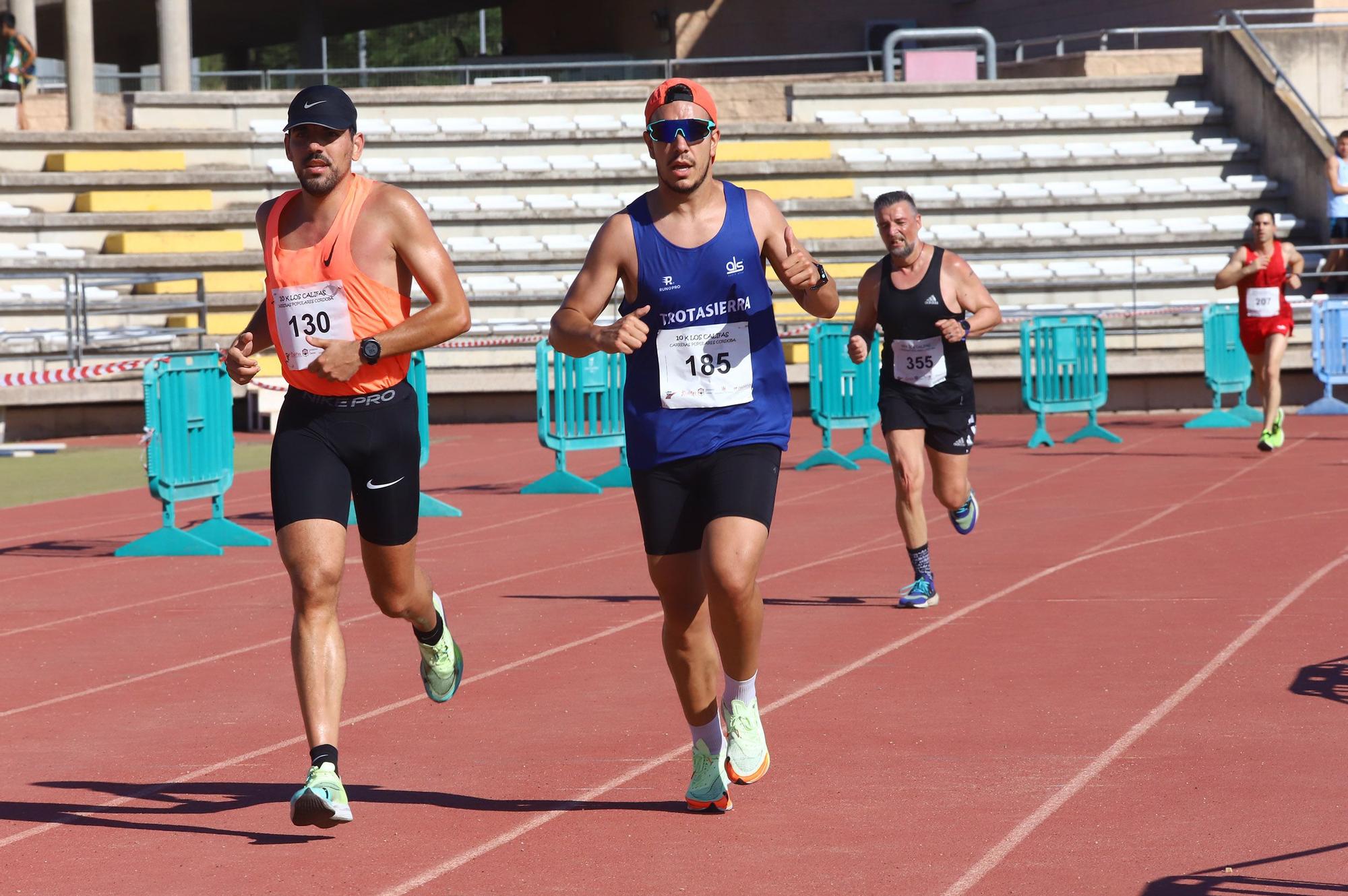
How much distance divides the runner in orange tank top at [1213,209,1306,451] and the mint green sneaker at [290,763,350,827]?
14.0m

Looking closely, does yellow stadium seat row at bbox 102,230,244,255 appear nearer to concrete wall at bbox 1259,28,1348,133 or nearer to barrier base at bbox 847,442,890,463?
barrier base at bbox 847,442,890,463

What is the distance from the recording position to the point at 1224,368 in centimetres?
2183

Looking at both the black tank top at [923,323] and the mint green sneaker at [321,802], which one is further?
the black tank top at [923,323]

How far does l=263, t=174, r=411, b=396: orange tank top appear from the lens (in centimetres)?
579

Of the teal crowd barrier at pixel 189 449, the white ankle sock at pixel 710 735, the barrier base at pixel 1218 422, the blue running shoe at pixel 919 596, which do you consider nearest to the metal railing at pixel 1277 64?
the barrier base at pixel 1218 422

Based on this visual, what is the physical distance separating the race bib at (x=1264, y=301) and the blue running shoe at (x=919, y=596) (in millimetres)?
9645

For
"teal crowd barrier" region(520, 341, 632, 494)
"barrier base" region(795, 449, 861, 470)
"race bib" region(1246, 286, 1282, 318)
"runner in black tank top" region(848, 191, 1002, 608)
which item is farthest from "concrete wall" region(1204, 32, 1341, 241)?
"runner in black tank top" region(848, 191, 1002, 608)

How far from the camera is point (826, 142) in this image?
1149 inches

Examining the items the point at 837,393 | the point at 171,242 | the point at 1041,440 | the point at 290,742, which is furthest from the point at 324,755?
the point at 171,242

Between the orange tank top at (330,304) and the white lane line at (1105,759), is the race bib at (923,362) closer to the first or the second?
the white lane line at (1105,759)

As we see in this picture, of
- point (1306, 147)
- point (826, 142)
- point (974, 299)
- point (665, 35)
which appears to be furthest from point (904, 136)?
point (974, 299)

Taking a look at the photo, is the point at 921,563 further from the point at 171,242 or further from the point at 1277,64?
the point at 1277,64

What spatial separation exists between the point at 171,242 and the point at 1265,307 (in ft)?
49.8

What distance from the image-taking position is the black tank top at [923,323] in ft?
32.8
